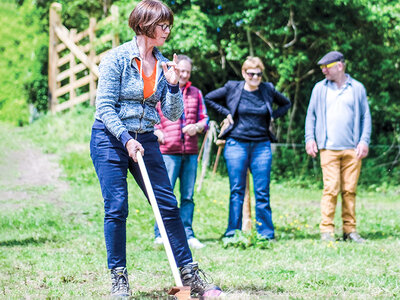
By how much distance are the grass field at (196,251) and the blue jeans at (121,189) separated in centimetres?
34

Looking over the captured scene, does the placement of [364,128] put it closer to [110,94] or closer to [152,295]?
[152,295]

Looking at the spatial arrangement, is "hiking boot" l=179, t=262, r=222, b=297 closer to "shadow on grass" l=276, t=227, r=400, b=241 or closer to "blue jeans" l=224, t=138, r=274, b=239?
"blue jeans" l=224, t=138, r=274, b=239

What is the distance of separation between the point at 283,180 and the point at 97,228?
5.49 metres

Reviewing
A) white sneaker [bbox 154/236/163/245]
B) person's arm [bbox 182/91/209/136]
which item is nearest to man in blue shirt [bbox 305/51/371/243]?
person's arm [bbox 182/91/209/136]

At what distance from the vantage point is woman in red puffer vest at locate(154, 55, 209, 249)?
5727mm

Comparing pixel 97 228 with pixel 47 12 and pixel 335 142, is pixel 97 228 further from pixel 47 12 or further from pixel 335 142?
pixel 47 12

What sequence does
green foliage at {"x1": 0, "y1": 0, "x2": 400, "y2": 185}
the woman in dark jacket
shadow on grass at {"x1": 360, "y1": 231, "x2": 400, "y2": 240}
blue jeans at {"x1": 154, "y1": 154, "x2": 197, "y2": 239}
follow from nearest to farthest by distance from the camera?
blue jeans at {"x1": 154, "y1": 154, "x2": 197, "y2": 239}, the woman in dark jacket, shadow on grass at {"x1": 360, "y1": 231, "x2": 400, "y2": 240}, green foliage at {"x1": 0, "y1": 0, "x2": 400, "y2": 185}

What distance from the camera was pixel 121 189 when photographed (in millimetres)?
Result: 3518

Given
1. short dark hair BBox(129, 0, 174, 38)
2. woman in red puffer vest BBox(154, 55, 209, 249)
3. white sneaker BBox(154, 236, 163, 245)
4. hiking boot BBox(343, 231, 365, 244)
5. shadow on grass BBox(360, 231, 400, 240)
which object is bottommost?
shadow on grass BBox(360, 231, 400, 240)

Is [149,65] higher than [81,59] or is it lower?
lower

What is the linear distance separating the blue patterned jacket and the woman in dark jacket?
240 centimetres

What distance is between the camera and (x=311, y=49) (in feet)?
37.7

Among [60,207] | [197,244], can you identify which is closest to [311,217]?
[197,244]

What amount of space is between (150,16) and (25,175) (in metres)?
6.51
